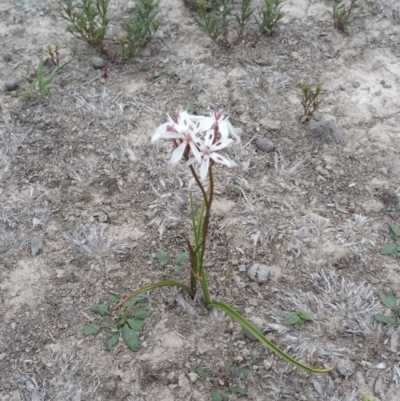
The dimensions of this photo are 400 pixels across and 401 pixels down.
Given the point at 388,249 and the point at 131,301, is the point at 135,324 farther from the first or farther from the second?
the point at 388,249

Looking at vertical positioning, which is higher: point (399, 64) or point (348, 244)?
point (399, 64)

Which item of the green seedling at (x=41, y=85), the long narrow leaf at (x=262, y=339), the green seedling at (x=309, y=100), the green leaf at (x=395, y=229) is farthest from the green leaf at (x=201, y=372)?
the green seedling at (x=41, y=85)

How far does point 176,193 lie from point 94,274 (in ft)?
2.33

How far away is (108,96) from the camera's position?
11.6ft

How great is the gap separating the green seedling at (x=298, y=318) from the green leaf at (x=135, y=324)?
2.38 feet

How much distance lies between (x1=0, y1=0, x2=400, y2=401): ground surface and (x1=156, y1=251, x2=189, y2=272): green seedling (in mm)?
55

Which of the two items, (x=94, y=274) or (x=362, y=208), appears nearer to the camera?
(x=94, y=274)

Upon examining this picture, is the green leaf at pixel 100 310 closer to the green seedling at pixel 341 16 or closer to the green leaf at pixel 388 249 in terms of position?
the green leaf at pixel 388 249

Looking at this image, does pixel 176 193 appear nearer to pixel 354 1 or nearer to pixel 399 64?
pixel 399 64

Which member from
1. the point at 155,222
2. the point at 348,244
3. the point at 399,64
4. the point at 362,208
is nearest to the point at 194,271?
the point at 155,222

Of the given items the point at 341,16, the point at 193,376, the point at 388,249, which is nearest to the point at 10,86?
the point at 193,376

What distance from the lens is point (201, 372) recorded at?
227 cm

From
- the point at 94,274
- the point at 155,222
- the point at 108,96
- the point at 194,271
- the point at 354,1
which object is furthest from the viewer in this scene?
the point at 354,1

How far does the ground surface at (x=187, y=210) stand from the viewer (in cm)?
230
